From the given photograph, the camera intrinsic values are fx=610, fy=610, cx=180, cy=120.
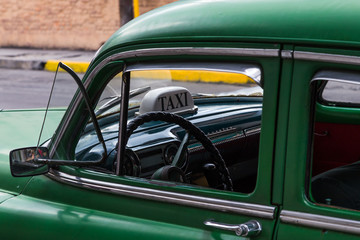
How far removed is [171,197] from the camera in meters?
1.85

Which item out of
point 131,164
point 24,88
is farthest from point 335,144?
point 24,88

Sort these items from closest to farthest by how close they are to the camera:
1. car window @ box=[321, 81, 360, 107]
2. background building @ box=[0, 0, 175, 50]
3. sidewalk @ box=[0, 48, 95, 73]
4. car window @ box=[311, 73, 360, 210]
A: car window @ box=[311, 73, 360, 210] < car window @ box=[321, 81, 360, 107] < sidewalk @ box=[0, 48, 95, 73] < background building @ box=[0, 0, 175, 50]

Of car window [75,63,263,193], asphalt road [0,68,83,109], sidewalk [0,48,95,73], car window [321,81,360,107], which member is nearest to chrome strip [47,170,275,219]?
car window [75,63,263,193]

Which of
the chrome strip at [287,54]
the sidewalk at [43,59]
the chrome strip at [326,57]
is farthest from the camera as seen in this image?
the sidewalk at [43,59]

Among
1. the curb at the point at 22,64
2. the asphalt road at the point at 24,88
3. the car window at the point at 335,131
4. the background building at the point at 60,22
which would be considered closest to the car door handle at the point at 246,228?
the car window at the point at 335,131

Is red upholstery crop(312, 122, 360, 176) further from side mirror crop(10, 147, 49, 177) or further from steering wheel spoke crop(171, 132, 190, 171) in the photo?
side mirror crop(10, 147, 49, 177)

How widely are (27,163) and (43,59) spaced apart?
13.2 meters

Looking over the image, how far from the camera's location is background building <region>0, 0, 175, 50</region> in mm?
15711

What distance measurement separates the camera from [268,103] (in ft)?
5.43

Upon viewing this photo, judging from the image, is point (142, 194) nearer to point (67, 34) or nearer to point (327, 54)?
point (327, 54)

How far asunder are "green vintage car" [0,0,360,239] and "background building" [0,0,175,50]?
12.7m

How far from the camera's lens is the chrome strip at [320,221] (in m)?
1.52

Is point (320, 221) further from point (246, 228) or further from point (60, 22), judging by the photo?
point (60, 22)

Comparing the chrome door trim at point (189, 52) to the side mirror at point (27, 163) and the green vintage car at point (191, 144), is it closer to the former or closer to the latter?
the green vintage car at point (191, 144)
